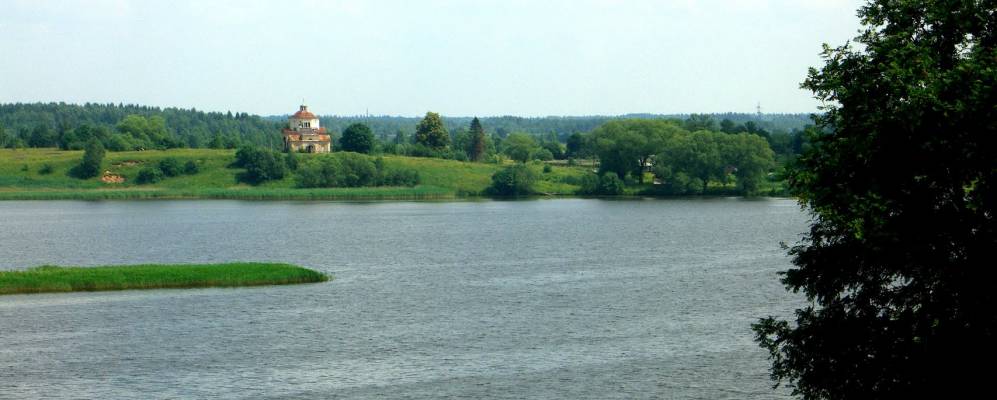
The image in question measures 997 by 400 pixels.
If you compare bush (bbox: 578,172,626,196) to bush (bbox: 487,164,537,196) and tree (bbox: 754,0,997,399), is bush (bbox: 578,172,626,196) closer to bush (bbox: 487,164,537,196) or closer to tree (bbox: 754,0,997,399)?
bush (bbox: 487,164,537,196)

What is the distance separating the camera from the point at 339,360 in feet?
159

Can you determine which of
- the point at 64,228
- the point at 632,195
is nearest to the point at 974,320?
the point at 64,228

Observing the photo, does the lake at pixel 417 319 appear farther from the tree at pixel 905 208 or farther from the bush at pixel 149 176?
the bush at pixel 149 176

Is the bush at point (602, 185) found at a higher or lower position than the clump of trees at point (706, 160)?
lower

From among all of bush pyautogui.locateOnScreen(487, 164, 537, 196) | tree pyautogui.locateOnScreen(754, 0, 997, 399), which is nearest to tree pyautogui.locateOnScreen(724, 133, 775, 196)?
bush pyautogui.locateOnScreen(487, 164, 537, 196)

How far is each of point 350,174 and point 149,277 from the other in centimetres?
12422

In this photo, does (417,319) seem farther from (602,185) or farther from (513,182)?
(602,185)

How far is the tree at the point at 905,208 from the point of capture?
28.5 meters

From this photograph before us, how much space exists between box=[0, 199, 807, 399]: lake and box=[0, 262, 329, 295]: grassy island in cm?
174

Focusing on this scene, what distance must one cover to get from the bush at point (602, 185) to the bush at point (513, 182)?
890 centimetres

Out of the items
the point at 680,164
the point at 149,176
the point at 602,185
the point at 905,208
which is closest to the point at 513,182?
the point at 602,185

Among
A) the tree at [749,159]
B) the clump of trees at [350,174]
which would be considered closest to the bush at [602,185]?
the tree at [749,159]

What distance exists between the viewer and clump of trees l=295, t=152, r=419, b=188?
193 m

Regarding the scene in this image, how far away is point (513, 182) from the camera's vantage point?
193500mm
